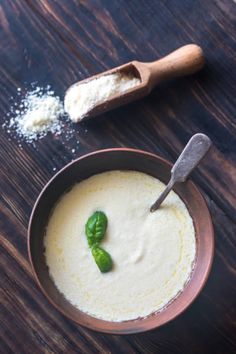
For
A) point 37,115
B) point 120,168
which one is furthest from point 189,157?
point 37,115

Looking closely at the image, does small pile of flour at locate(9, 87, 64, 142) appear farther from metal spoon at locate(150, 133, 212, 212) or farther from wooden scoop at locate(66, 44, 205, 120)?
metal spoon at locate(150, 133, 212, 212)

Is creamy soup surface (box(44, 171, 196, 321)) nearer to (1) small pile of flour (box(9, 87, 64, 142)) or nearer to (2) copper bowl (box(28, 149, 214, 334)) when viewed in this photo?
(2) copper bowl (box(28, 149, 214, 334))

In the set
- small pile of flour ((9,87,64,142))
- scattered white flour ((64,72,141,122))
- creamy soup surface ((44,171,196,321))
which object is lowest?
creamy soup surface ((44,171,196,321))

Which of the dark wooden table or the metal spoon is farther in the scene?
the dark wooden table

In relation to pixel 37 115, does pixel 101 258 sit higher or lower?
lower

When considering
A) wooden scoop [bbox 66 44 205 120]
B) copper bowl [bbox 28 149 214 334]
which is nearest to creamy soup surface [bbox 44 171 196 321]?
copper bowl [bbox 28 149 214 334]

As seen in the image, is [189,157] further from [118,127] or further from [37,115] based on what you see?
[37,115]

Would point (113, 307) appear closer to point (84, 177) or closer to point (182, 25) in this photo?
point (84, 177)

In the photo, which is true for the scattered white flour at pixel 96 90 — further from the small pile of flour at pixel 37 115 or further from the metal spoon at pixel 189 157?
the metal spoon at pixel 189 157

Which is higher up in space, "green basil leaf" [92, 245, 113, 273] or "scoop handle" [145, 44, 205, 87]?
"scoop handle" [145, 44, 205, 87]
